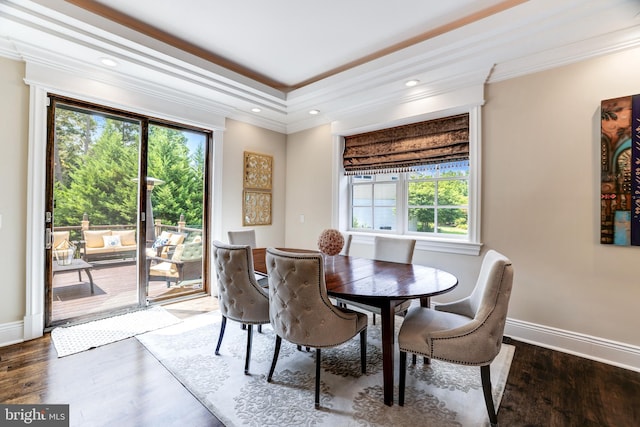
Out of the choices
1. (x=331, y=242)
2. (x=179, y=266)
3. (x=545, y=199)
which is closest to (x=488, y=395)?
(x=331, y=242)

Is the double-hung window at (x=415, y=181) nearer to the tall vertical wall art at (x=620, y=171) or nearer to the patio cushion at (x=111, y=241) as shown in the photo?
the tall vertical wall art at (x=620, y=171)

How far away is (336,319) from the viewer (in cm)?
181

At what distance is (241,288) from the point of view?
2.19 m

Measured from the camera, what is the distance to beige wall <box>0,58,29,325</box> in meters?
2.50

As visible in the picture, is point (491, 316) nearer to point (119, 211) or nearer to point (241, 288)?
point (241, 288)

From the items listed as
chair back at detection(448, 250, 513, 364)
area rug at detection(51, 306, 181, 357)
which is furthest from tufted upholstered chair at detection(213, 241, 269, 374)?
chair back at detection(448, 250, 513, 364)

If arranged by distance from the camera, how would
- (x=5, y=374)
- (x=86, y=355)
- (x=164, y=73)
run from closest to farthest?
1. (x=5, y=374)
2. (x=86, y=355)
3. (x=164, y=73)

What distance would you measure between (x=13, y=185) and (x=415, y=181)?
3.99 meters

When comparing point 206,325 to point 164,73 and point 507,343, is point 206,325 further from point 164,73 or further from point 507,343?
point 507,343

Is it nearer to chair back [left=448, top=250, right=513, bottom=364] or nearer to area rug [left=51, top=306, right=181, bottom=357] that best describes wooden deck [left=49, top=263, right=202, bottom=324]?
area rug [left=51, top=306, right=181, bottom=357]

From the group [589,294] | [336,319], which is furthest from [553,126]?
[336,319]

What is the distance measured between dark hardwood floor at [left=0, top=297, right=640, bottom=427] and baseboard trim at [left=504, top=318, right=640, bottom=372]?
86 millimetres

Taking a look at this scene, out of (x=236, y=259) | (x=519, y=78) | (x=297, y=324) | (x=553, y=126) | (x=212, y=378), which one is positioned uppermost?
(x=519, y=78)

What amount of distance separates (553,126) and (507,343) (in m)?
1.95
